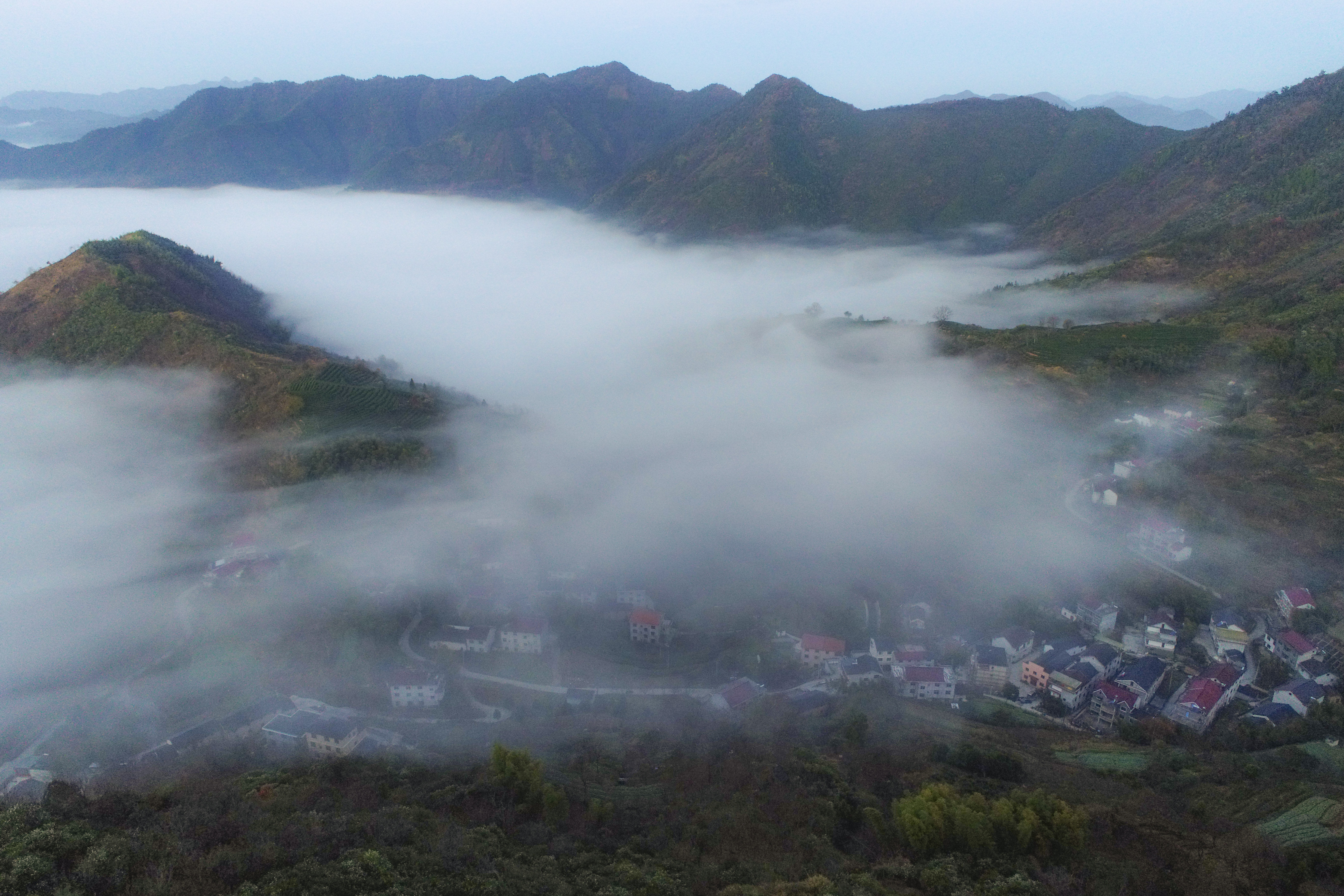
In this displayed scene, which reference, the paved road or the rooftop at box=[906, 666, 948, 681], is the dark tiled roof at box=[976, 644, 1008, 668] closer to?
the rooftop at box=[906, 666, 948, 681]

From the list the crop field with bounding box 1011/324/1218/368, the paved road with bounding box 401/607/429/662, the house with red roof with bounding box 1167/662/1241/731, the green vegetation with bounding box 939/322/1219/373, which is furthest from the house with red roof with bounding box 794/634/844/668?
the crop field with bounding box 1011/324/1218/368

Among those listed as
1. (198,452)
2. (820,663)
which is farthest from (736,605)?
(198,452)

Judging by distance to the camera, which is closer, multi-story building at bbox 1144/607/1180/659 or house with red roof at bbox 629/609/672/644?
multi-story building at bbox 1144/607/1180/659

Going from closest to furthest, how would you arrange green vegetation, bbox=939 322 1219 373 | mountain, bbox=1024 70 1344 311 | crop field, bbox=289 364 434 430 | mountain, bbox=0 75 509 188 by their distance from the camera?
crop field, bbox=289 364 434 430
green vegetation, bbox=939 322 1219 373
mountain, bbox=1024 70 1344 311
mountain, bbox=0 75 509 188

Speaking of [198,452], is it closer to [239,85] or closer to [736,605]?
[736,605]

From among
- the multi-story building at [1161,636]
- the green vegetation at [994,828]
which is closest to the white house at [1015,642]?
the multi-story building at [1161,636]

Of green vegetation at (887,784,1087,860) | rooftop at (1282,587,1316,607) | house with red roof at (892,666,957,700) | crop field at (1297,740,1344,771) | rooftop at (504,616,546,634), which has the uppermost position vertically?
rooftop at (1282,587,1316,607)
